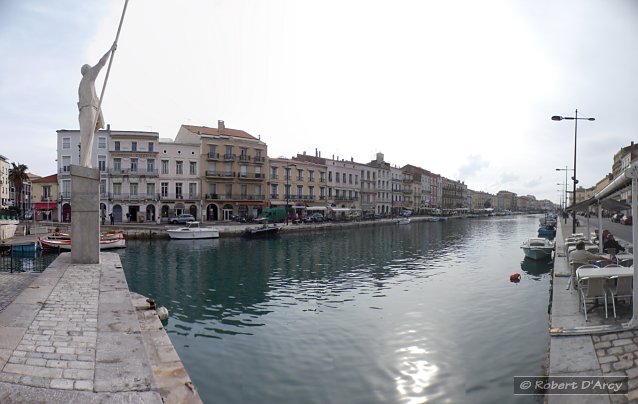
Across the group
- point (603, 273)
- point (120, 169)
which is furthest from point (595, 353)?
point (120, 169)

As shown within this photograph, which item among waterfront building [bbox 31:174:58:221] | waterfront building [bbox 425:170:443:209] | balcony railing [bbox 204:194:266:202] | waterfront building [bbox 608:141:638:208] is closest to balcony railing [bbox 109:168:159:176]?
balcony railing [bbox 204:194:266:202]

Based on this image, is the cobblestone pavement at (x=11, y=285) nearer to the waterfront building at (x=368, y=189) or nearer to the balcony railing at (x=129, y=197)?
the balcony railing at (x=129, y=197)

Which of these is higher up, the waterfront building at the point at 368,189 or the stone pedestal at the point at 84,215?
the waterfront building at the point at 368,189

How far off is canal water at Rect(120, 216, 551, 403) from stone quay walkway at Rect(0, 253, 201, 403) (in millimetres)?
1817

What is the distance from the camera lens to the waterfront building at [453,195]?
142 m

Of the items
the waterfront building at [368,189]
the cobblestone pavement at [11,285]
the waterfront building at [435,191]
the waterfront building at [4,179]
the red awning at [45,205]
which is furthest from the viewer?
the waterfront building at [435,191]

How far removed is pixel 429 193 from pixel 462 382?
120 meters

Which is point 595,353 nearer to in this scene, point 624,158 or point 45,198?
point 45,198

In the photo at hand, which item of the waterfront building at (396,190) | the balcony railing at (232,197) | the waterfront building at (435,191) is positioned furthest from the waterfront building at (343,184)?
the waterfront building at (435,191)

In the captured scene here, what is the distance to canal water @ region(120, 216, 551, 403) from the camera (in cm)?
744

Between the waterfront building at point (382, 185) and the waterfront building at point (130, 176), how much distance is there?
172ft

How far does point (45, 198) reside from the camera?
54.2 meters

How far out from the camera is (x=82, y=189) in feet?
42.7

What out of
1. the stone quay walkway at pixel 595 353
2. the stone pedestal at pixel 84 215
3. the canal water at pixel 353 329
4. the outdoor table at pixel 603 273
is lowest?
the canal water at pixel 353 329
